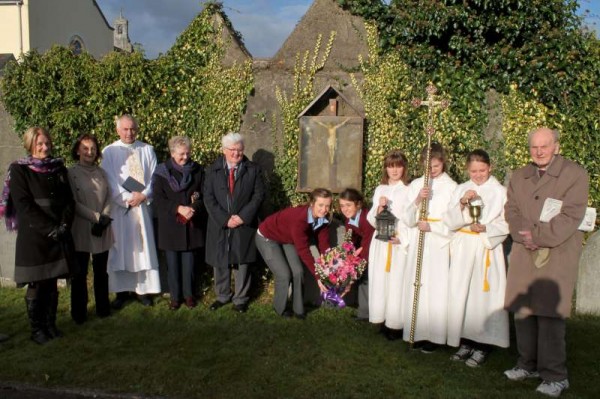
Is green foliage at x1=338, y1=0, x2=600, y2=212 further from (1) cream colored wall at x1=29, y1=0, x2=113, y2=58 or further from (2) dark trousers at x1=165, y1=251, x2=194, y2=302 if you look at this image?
(1) cream colored wall at x1=29, y1=0, x2=113, y2=58

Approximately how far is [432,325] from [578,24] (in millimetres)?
4077

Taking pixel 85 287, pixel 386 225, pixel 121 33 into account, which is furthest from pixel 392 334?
pixel 121 33

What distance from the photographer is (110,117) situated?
301 inches

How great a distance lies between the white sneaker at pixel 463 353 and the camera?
4961 millimetres

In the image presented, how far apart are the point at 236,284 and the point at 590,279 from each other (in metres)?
3.91

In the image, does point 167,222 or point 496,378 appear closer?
Result: point 496,378

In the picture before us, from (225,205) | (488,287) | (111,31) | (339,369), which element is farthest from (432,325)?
(111,31)

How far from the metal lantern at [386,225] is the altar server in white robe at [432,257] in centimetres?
15

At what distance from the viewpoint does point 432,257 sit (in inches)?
199

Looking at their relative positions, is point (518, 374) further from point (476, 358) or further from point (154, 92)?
point (154, 92)

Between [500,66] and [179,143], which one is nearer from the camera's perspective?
[179,143]

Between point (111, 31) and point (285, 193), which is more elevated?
point (111, 31)

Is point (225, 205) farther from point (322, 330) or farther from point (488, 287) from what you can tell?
point (488, 287)

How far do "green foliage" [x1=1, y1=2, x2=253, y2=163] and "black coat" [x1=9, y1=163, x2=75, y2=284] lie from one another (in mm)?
2435
